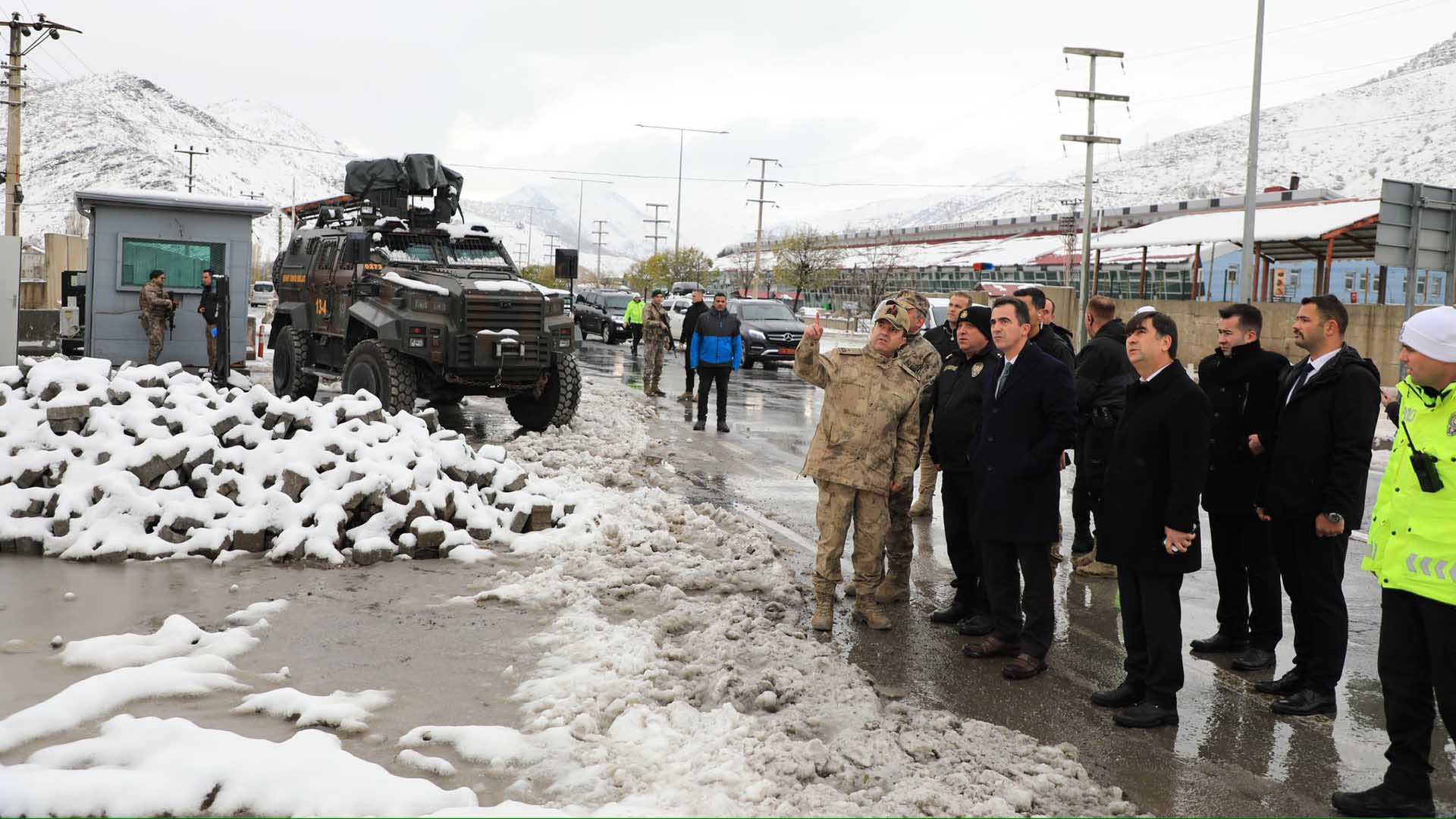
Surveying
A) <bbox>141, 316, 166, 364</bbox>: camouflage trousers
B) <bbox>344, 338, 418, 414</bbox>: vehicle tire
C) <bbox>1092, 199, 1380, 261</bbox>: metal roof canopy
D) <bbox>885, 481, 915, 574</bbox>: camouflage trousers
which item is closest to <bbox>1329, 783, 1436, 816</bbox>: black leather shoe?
<bbox>885, 481, 915, 574</bbox>: camouflage trousers

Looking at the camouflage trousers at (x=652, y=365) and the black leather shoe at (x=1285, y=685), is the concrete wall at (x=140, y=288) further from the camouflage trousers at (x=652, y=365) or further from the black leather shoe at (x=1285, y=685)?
the black leather shoe at (x=1285, y=685)

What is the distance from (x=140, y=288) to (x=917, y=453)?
615 inches

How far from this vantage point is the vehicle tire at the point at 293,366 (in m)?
15.4

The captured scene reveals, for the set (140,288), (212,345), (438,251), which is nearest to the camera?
(438,251)

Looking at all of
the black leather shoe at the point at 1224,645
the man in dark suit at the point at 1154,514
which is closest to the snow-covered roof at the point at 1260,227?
the black leather shoe at the point at 1224,645

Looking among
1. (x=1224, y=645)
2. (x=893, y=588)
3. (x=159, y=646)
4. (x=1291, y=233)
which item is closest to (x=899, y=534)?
(x=893, y=588)

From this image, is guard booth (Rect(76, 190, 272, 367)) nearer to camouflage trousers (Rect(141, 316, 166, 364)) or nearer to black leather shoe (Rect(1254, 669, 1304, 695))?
camouflage trousers (Rect(141, 316, 166, 364))

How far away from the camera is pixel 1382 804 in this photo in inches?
164

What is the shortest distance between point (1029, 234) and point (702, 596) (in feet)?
289

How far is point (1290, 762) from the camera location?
4.70 m

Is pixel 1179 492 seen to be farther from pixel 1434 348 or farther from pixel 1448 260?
pixel 1448 260

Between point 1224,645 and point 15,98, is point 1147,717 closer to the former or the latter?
point 1224,645

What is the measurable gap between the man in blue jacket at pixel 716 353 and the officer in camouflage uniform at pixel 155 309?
8.47 metres

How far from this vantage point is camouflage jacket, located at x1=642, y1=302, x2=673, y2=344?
19.6m
